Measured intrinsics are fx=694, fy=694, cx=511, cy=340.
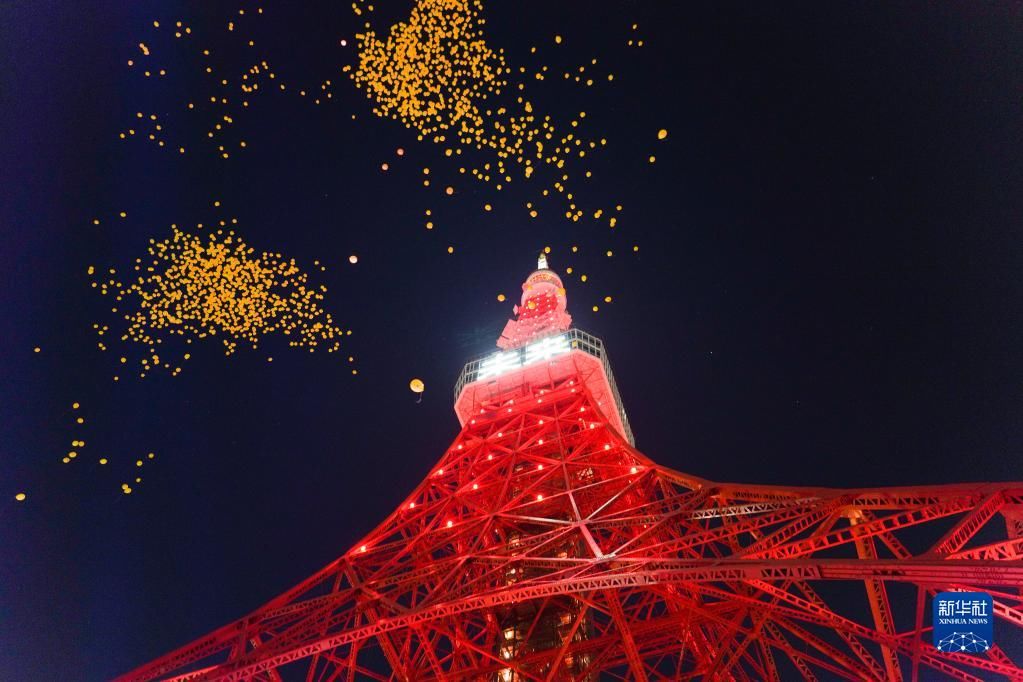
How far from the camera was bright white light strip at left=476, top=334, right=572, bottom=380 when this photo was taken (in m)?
20.0

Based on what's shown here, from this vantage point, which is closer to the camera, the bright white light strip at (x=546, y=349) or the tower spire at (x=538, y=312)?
the bright white light strip at (x=546, y=349)

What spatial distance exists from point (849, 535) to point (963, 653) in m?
2.06

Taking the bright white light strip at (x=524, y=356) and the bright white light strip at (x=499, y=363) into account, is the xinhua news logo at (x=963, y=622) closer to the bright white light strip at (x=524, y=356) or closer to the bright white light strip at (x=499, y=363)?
the bright white light strip at (x=524, y=356)

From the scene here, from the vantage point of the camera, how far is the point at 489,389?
19.9 meters

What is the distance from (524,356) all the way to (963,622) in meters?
13.5

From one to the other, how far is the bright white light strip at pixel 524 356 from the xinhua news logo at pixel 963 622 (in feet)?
39.6

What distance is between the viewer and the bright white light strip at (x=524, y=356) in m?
20.0

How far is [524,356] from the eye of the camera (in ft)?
67.3

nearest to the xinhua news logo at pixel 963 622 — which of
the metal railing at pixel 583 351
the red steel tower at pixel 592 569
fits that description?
the red steel tower at pixel 592 569

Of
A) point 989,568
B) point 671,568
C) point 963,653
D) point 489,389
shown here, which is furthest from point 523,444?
point 989,568

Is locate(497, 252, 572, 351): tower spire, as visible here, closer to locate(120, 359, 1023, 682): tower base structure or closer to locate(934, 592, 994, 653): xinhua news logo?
locate(120, 359, 1023, 682): tower base structure

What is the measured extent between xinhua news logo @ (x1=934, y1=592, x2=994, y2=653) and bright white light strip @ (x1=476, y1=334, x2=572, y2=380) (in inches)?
476

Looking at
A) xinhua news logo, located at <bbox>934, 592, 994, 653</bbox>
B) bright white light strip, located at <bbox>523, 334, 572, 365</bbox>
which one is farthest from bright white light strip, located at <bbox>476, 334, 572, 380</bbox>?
xinhua news logo, located at <bbox>934, 592, 994, 653</bbox>

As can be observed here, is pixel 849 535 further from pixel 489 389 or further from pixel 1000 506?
pixel 489 389
